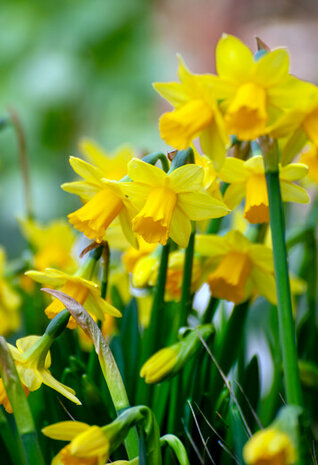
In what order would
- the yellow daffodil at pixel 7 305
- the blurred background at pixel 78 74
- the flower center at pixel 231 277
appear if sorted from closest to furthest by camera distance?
the flower center at pixel 231 277, the yellow daffodil at pixel 7 305, the blurred background at pixel 78 74

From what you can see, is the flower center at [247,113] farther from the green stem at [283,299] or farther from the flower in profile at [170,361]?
the flower in profile at [170,361]

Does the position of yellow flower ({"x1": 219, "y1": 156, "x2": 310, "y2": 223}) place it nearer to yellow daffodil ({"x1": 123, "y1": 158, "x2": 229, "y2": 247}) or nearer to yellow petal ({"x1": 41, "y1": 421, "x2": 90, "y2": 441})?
yellow daffodil ({"x1": 123, "y1": 158, "x2": 229, "y2": 247})

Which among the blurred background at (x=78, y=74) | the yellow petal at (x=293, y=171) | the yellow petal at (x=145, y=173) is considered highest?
the blurred background at (x=78, y=74)

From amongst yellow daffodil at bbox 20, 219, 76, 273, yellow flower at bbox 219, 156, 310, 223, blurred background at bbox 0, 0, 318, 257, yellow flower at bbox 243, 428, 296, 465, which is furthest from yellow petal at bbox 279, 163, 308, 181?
blurred background at bbox 0, 0, 318, 257

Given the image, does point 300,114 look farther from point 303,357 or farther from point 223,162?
point 303,357

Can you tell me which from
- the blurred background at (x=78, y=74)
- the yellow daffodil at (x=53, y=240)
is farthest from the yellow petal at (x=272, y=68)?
the blurred background at (x=78, y=74)
